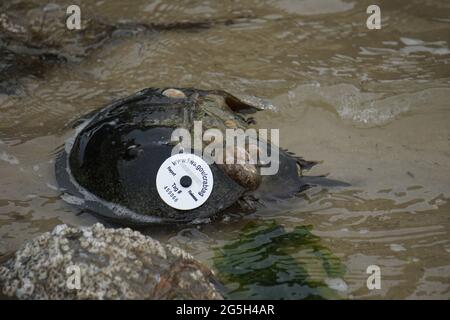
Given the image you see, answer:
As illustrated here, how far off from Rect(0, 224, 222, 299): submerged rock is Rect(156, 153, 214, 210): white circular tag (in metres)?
0.52

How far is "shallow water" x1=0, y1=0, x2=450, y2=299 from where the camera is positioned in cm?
327

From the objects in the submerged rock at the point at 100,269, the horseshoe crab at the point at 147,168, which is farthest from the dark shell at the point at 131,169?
the submerged rock at the point at 100,269

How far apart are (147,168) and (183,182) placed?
0.23m

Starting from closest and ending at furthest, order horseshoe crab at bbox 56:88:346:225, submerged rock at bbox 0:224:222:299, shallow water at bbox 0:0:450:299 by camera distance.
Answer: submerged rock at bbox 0:224:222:299 → shallow water at bbox 0:0:450:299 → horseshoe crab at bbox 56:88:346:225

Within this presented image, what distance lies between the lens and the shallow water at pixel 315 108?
10.7 feet

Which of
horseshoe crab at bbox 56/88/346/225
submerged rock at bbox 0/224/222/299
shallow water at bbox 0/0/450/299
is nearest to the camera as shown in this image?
submerged rock at bbox 0/224/222/299

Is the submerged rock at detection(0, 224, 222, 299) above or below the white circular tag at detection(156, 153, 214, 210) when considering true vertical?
below

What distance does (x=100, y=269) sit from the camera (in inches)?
101

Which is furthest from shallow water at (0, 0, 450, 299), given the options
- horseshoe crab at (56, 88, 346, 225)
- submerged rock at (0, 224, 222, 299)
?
submerged rock at (0, 224, 222, 299)

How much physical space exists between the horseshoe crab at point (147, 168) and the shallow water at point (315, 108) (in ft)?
0.32

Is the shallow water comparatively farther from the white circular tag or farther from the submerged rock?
the submerged rock

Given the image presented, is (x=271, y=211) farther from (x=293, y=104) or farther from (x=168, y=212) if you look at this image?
(x=293, y=104)

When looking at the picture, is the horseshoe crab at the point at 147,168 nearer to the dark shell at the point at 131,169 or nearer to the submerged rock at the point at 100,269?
the dark shell at the point at 131,169
